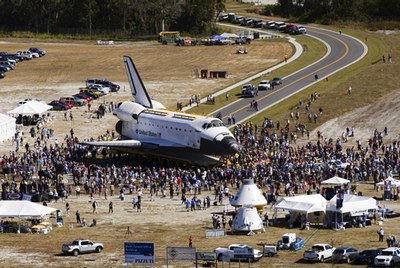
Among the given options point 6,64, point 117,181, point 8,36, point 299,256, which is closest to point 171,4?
point 8,36

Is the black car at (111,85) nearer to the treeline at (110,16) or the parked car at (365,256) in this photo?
the treeline at (110,16)

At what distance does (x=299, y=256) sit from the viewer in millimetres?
69938

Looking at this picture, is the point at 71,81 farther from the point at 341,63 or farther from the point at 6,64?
the point at 341,63

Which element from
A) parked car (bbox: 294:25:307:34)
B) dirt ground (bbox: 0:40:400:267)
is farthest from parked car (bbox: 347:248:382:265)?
parked car (bbox: 294:25:307:34)

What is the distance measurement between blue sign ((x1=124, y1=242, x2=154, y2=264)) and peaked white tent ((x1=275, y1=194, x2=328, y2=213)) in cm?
1778

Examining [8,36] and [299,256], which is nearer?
[299,256]

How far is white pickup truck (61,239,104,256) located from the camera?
236 feet

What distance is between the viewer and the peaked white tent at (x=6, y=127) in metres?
112

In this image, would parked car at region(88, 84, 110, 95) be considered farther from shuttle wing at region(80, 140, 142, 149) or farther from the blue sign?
the blue sign

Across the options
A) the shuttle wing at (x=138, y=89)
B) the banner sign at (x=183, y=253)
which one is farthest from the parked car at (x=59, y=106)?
the banner sign at (x=183, y=253)

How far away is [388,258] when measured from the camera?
6594cm

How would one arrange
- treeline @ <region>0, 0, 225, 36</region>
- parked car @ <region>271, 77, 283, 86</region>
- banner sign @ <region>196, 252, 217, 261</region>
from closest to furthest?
banner sign @ <region>196, 252, 217, 261</region> < parked car @ <region>271, 77, 283, 86</region> < treeline @ <region>0, 0, 225, 36</region>

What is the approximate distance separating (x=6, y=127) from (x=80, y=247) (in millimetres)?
42915

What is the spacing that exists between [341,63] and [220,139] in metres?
57.6
